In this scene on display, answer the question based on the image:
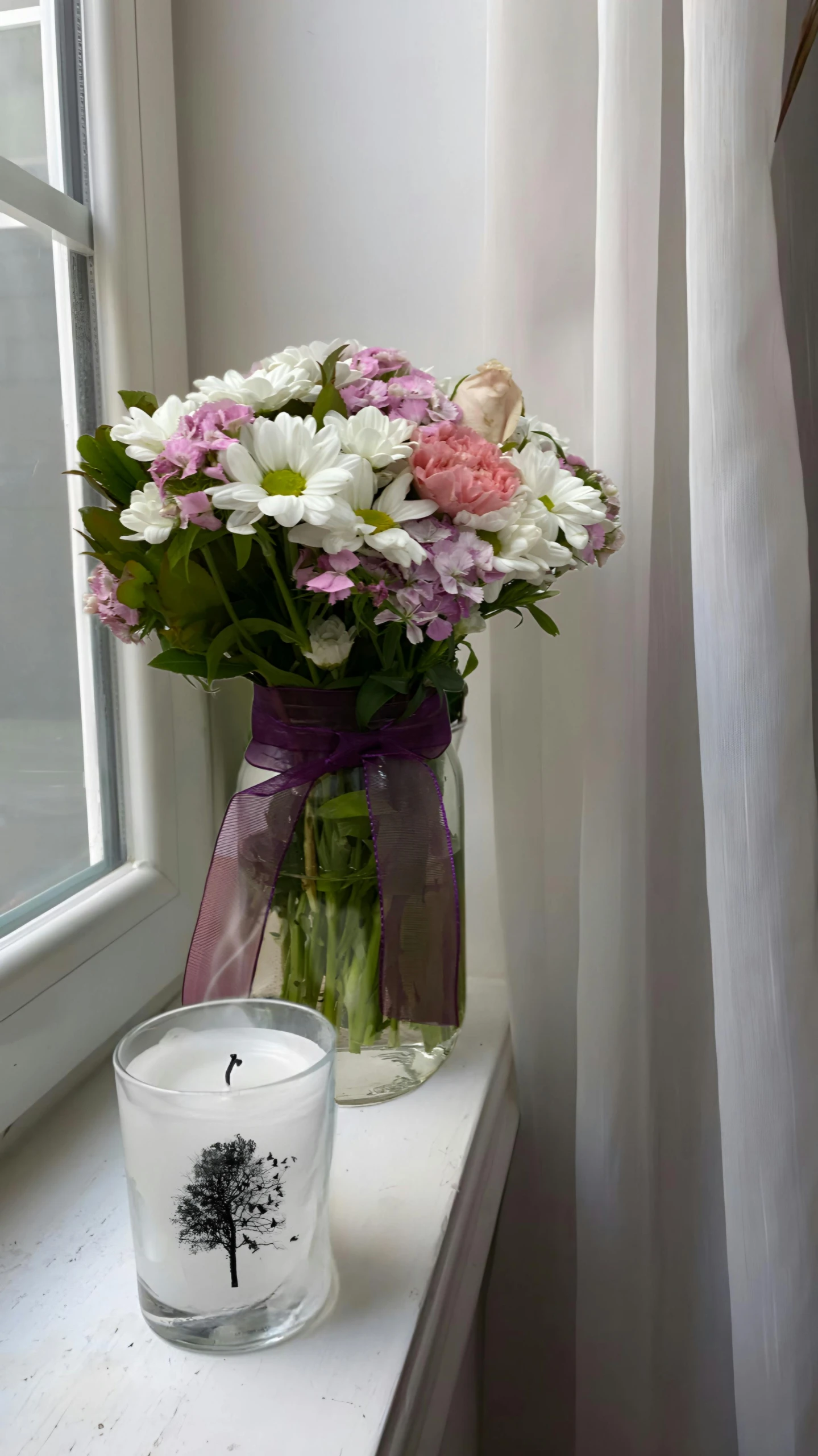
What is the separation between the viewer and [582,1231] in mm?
749

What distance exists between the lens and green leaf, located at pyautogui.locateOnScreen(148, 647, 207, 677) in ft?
1.96

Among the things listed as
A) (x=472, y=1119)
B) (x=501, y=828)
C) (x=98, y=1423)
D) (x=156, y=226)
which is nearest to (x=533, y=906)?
(x=501, y=828)

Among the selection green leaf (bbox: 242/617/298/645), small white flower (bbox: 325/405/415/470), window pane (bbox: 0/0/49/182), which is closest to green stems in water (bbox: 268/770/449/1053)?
green leaf (bbox: 242/617/298/645)

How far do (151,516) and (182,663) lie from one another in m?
Result: 0.11

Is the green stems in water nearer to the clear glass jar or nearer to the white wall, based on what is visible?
the clear glass jar

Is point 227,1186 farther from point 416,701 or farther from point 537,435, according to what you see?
point 537,435

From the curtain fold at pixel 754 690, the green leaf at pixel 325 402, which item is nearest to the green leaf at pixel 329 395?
the green leaf at pixel 325 402

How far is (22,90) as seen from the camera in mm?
649

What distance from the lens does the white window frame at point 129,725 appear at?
2.04 feet

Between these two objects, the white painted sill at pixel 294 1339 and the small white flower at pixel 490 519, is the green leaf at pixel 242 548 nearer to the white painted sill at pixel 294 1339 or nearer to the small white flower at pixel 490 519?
the small white flower at pixel 490 519

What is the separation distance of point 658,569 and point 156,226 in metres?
0.47

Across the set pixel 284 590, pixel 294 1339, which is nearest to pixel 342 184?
pixel 284 590

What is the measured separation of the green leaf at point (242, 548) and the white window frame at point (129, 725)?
0.27m

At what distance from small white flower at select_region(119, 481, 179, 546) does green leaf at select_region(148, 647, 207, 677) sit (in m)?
0.10
